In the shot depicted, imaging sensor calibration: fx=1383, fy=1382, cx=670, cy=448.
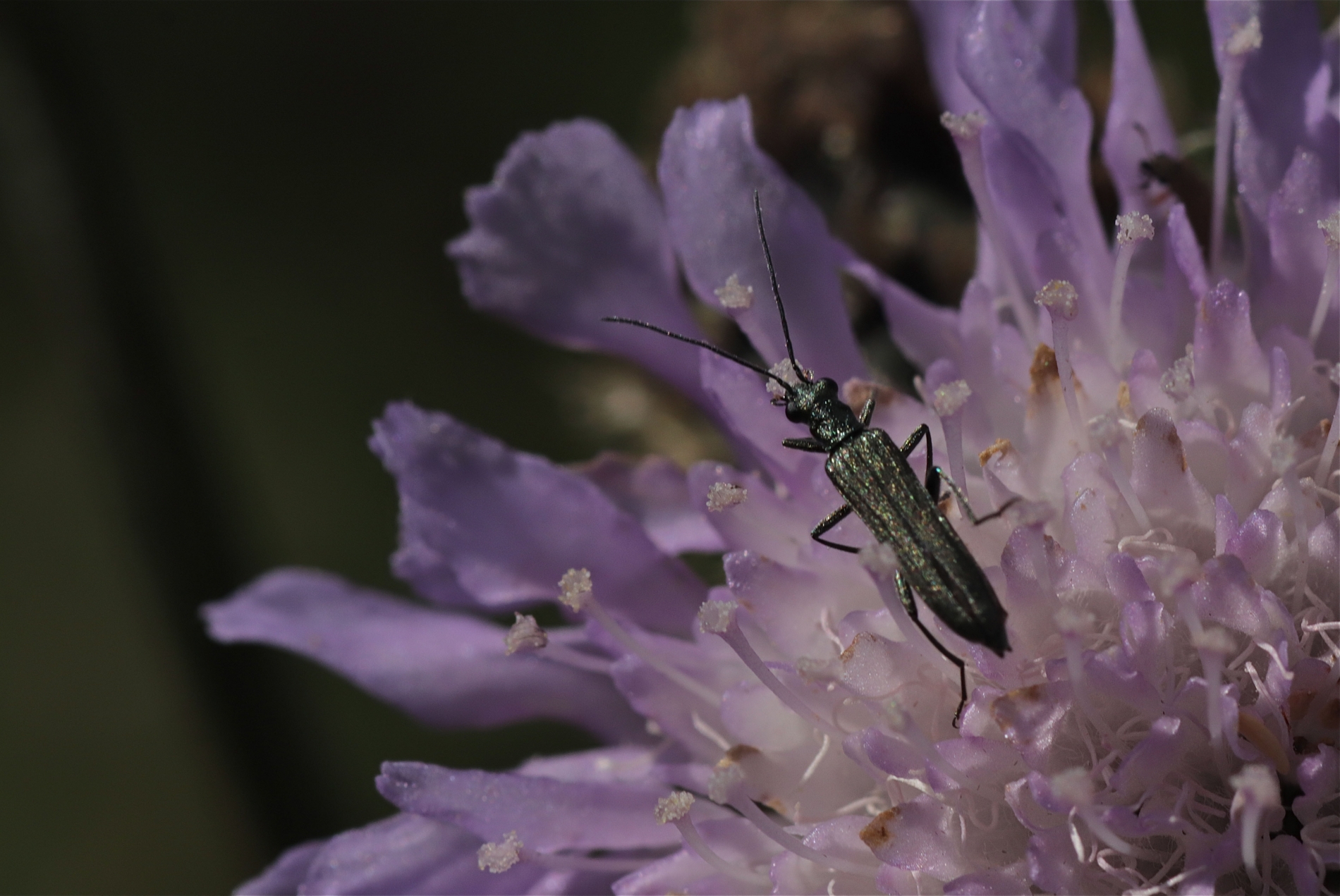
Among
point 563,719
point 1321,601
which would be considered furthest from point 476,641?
point 1321,601

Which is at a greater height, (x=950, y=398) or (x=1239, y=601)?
(x=950, y=398)

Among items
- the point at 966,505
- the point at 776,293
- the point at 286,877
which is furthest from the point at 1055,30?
the point at 286,877

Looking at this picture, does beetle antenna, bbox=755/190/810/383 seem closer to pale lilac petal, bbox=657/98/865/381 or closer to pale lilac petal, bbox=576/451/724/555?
pale lilac petal, bbox=657/98/865/381

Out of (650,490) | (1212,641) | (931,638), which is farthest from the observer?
(650,490)

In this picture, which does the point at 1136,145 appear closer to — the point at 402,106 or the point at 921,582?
the point at 921,582

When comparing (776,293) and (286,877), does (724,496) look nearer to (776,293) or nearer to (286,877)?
(776,293)
